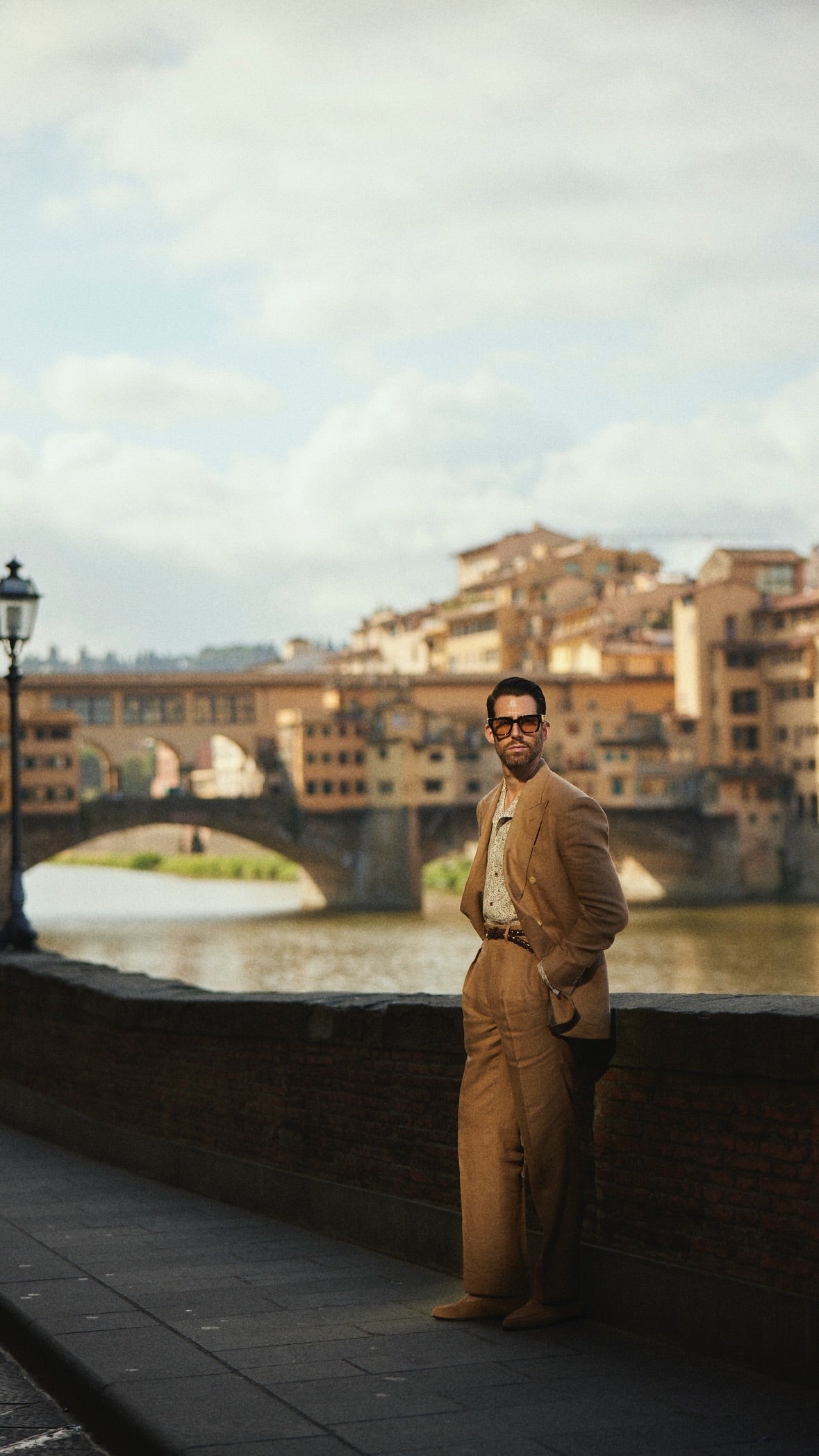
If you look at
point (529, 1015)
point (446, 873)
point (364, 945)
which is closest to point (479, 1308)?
point (529, 1015)

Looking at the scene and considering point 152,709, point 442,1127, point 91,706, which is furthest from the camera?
point 152,709

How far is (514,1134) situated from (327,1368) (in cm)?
68

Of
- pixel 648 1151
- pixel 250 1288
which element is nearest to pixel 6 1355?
pixel 250 1288

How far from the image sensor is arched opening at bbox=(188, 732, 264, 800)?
6197 cm

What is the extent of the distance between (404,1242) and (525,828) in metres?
1.53

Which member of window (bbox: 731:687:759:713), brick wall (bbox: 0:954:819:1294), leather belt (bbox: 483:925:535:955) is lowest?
brick wall (bbox: 0:954:819:1294)

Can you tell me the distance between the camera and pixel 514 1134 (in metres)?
4.28

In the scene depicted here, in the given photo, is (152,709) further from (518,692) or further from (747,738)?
(518,692)

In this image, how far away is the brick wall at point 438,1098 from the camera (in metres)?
3.80

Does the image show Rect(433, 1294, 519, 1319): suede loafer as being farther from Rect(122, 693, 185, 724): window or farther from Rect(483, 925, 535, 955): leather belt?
Rect(122, 693, 185, 724): window

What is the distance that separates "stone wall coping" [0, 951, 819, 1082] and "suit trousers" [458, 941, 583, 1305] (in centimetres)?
20

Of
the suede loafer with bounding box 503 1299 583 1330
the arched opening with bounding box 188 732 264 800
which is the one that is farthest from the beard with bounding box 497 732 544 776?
the arched opening with bounding box 188 732 264 800

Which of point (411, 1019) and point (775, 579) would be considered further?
point (775, 579)

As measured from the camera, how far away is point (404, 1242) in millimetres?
5148
